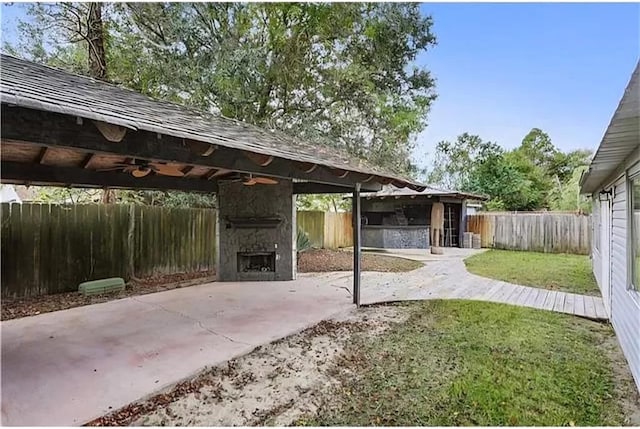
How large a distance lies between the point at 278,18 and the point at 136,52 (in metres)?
3.65

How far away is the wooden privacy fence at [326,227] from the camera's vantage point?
525 inches

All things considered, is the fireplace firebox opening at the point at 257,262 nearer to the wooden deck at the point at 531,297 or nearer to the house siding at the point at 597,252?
the wooden deck at the point at 531,297

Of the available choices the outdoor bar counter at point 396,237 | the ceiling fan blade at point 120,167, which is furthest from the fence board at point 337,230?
the ceiling fan blade at point 120,167

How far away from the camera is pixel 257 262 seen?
809cm

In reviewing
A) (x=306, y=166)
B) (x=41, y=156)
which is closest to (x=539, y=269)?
(x=306, y=166)

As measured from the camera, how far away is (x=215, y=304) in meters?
5.86

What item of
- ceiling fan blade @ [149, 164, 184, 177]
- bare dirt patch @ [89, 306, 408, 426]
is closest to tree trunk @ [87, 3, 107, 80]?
ceiling fan blade @ [149, 164, 184, 177]

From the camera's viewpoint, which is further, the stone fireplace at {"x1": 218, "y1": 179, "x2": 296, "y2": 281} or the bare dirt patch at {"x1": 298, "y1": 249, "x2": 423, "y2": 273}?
the bare dirt patch at {"x1": 298, "y1": 249, "x2": 423, "y2": 273}

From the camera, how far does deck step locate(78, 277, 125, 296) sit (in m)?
6.76

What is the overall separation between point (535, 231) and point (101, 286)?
1423 centimetres

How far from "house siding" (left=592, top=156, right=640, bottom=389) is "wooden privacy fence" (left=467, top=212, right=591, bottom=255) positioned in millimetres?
9613

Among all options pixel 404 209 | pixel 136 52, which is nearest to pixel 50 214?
pixel 136 52

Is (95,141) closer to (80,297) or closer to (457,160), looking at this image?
(80,297)

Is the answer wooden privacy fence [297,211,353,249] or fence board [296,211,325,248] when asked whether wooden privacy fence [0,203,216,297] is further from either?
wooden privacy fence [297,211,353,249]
